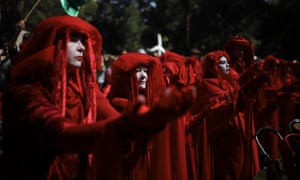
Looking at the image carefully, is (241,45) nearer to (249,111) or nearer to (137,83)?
(249,111)

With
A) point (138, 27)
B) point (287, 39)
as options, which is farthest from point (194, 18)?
point (287, 39)

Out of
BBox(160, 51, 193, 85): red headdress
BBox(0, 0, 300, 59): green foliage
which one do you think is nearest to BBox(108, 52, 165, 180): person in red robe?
BBox(160, 51, 193, 85): red headdress

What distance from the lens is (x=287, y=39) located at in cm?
2238

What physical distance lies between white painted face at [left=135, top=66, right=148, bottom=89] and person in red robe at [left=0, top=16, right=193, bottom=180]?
1.94m

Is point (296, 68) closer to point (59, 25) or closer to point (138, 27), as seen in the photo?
point (59, 25)

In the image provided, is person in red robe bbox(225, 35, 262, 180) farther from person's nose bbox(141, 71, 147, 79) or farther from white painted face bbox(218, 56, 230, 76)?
person's nose bbox(141, 71, 147, 79)

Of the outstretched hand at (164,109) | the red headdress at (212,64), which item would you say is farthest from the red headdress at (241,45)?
the outstretched hand at (164,109)

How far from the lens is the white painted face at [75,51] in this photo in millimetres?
2775

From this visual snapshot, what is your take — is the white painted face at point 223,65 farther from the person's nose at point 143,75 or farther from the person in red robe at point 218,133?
the person's nose at point 143,75

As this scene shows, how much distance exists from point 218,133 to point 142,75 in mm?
1609

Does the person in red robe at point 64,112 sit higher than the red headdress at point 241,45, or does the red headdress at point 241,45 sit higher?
the red headdress at point 241,45

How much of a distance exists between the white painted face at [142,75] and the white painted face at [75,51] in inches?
84.9

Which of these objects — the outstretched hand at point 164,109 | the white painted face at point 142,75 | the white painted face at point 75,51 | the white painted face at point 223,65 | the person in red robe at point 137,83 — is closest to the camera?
the outstretched hand at point 164,109

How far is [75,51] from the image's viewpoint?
2793mm
